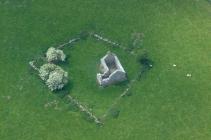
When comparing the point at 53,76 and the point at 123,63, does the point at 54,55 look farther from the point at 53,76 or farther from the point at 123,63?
the point at 123,63

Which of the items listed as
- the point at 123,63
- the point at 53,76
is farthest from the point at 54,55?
the point at 123,63

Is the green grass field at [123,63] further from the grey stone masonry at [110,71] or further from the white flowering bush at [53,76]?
the grey stone masonry at [110,71]

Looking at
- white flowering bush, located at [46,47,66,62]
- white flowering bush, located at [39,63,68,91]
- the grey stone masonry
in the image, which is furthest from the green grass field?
white flowering bush, located at [46,47,66,62]

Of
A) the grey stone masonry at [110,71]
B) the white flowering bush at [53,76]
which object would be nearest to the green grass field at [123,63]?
the white flowering bush at [53,76]

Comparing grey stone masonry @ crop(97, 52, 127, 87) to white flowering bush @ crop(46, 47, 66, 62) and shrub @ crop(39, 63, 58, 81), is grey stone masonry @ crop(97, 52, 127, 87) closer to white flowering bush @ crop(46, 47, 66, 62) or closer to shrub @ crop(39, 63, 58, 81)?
white flowering bush @ crop(46, 47, 66, 62)

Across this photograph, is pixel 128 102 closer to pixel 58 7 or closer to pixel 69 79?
pixel 69 79

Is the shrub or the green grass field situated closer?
the green grass field
